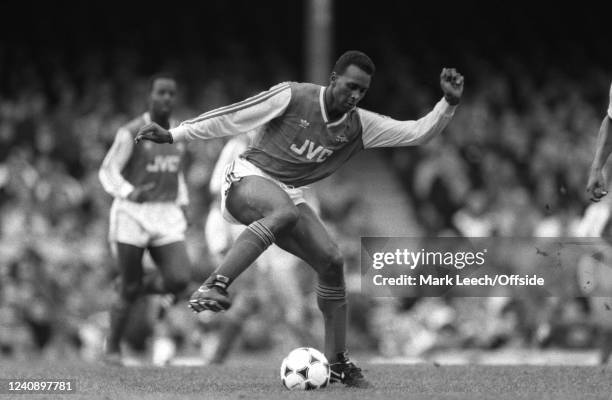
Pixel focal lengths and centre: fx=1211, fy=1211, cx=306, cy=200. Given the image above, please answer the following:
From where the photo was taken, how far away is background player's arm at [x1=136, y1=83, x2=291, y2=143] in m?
8.02

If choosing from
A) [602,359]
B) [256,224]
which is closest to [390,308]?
[602,359]

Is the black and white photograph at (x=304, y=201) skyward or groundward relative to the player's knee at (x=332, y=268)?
skyward

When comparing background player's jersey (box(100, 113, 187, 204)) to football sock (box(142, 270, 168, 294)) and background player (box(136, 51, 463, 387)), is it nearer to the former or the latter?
football sock (box(142, 270, 168, 294))

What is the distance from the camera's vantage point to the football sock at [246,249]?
759 cm

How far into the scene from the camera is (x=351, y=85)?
7.94m

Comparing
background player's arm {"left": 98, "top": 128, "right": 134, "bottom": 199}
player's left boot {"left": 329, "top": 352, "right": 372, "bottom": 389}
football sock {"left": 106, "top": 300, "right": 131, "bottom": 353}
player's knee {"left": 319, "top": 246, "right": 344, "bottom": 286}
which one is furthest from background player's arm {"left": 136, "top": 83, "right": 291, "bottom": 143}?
football sock {"left": 106, "top": 300, "right": 131, "bottom": 353}

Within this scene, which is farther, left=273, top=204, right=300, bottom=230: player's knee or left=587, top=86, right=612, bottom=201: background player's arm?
left=587, top=86, right=612, bottom=201: background player's arm

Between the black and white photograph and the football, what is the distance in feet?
0.05

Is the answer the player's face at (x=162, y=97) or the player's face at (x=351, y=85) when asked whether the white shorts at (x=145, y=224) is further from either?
the player's face at (x=351, y=85)

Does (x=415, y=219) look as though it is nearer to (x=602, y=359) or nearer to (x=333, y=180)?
(x=333, y=180)

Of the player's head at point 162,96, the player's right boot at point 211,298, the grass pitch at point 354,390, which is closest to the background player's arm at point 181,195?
the player's head at point 162,96

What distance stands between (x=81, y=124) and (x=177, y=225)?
25.2 feet

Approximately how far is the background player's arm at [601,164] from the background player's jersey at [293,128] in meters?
1.03

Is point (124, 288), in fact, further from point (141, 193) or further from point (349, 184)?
point (349, 184)
